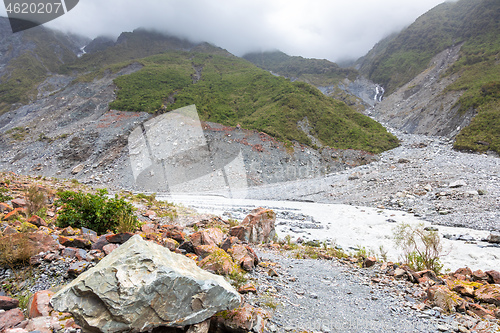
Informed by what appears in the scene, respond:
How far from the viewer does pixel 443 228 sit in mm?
12250

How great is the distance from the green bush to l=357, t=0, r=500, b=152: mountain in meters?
38.0

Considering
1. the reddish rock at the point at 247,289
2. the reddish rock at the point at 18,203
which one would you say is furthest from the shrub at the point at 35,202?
the reddish rock at the point at 247,289

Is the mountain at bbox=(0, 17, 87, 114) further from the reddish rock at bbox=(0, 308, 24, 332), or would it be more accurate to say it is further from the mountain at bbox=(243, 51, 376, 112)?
the mountain at bbox=(243, 51, 376, 112)

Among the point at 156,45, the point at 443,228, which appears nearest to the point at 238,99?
the point at 443,228

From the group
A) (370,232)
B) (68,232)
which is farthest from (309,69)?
(68,232)

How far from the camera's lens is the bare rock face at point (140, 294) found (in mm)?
2309

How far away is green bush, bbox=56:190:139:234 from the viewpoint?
605 cm

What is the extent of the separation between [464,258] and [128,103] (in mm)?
47877

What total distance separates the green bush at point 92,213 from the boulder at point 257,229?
4132 millimetres

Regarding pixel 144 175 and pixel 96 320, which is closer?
pixel 96 320

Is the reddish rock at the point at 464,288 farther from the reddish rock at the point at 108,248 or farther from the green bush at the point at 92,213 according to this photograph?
the green bush at the point at 92,213

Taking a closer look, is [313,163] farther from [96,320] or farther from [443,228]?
[96,320]

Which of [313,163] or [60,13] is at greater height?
[60,13]

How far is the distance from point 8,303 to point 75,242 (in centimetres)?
186
